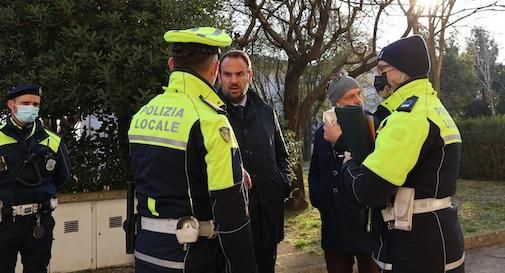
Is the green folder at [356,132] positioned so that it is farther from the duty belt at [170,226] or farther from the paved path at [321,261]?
the paved path at [321,261]

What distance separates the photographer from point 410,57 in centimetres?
269

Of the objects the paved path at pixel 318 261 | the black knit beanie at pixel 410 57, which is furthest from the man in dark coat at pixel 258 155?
the paved path at pixel 318 261

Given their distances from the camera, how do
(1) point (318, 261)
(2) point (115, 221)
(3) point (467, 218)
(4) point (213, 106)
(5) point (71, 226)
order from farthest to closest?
(3) point (467, 218)
(1) point (318, 261)
(2) point (115, 221)
(5) point (71, 226)
(4) point (213, 106)

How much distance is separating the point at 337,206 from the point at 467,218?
592 cm

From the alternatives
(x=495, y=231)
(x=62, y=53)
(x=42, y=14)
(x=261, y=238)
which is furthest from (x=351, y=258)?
(x=495, y=231)

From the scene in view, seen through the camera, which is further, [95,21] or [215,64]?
[95,21]

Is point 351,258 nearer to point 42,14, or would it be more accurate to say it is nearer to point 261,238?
point 261,238

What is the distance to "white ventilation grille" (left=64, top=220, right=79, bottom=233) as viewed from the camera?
5.26m

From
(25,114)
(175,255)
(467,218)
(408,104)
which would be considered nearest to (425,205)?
(408,104)

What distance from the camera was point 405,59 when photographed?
8.84 ft

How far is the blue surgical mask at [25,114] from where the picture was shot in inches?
159

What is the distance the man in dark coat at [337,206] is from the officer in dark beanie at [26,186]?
2.24 metres

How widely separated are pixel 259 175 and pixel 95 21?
3117mm

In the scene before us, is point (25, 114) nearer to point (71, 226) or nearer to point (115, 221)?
point (71, 226)
